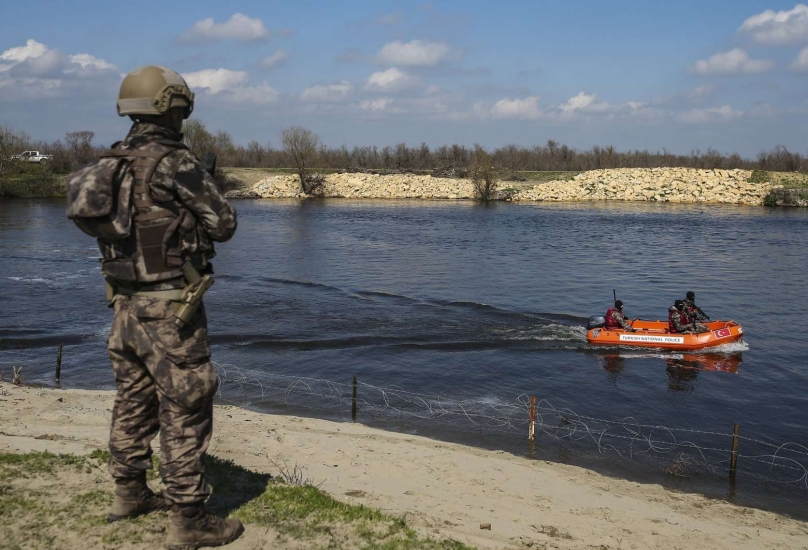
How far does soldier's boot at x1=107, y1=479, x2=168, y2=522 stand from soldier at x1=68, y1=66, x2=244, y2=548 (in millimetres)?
494

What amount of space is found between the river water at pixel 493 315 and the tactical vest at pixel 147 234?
414 inches

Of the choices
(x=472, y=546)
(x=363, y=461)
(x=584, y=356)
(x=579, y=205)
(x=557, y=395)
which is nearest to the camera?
(x=472, y=546)

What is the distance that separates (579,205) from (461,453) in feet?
248

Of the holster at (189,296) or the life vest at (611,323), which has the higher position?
the holster at (189,296)

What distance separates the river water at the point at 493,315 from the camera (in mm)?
18766

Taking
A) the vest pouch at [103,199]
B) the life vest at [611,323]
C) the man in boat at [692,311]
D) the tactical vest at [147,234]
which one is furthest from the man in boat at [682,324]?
the vest pouch at [103,199]

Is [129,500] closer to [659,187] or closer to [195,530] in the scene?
[195,530]

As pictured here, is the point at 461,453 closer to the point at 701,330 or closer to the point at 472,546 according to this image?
the point at 472,546

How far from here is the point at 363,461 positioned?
11.0 metres

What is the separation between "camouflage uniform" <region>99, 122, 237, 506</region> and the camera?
541 cm

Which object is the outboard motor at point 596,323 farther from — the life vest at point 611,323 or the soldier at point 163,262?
the soldier at point 163,262

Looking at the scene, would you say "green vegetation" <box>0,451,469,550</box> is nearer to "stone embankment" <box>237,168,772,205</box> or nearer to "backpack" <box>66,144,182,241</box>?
"backpack" <box>66,144,182,241</box>

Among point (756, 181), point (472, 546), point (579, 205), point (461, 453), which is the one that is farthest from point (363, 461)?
point (756, 181)

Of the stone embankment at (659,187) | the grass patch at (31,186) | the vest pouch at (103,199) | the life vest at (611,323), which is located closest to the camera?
the vest pouch at (103,199)
